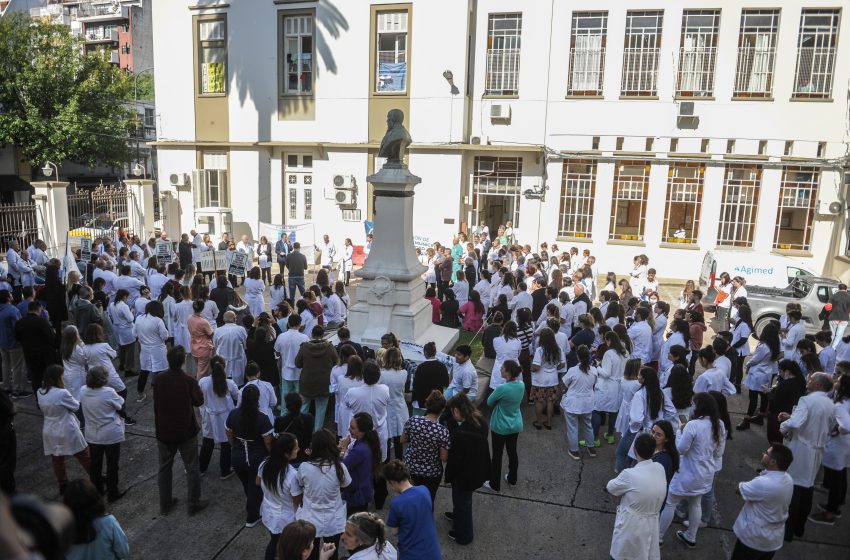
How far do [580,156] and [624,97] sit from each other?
2224mm

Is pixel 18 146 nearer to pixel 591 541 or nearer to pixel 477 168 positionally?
pixel 477 168

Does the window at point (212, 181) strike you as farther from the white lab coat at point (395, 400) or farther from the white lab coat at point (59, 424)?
the white lab coat at point (395, 400)

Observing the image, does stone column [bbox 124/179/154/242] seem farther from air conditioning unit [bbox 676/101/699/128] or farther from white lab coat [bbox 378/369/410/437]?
air conditioning unit [bbox 676/101/699/128]

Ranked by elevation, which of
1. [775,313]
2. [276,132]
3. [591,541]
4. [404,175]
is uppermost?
[276,132]

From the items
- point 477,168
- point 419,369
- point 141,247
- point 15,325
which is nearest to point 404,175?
point 419,369

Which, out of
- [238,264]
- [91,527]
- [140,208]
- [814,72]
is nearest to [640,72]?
[814,72]

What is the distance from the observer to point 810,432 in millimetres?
6391

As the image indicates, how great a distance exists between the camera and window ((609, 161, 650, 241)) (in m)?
19.7

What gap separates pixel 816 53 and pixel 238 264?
17601 mm

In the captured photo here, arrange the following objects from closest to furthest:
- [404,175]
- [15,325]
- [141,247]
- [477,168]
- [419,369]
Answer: [419,369]
[15,325]
[404,175]
[141,247]
[477,168]

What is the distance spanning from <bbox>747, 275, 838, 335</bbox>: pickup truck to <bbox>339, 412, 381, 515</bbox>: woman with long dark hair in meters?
11.2

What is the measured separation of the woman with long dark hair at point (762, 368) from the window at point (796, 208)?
1181cm

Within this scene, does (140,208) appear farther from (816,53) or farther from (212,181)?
(816,53)

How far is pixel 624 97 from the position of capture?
63.4ft
